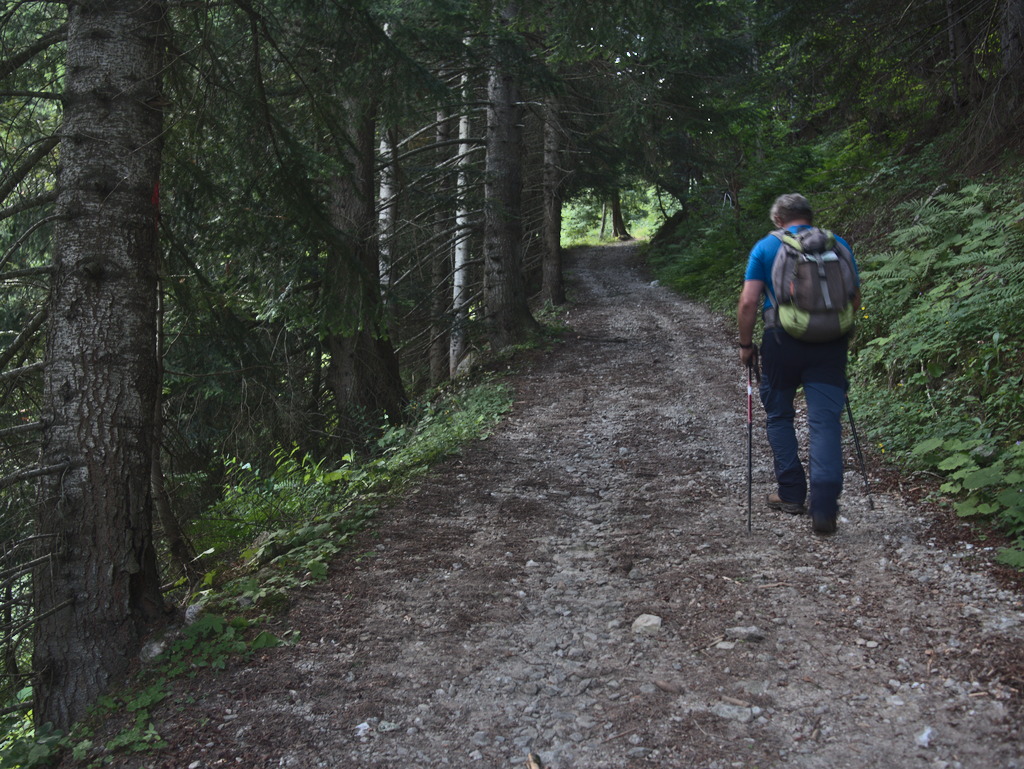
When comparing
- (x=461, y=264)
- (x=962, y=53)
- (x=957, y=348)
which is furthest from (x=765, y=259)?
(x=461, y=264)

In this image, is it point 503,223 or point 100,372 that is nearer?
point 100,372

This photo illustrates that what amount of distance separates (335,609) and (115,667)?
118 cm

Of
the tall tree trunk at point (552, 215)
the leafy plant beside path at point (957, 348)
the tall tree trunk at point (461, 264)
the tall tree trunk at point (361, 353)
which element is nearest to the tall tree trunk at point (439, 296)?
Result: the tall tree trunk at point (461, 264)

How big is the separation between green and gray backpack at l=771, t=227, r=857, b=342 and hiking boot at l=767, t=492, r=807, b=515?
1.31 m

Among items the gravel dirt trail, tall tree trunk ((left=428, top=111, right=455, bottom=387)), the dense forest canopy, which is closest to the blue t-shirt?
the gravel dirt trail

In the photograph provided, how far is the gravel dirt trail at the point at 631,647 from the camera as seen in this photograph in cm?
296

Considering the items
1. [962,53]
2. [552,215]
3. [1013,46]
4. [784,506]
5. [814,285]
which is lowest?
[784,506]

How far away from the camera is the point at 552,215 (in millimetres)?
18875

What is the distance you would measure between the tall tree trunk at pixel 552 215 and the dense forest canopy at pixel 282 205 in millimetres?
129

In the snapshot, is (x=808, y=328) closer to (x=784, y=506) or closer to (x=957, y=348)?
(x=784, y=506)

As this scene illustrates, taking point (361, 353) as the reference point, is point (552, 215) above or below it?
above

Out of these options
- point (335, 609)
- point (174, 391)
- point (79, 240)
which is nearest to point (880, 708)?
point (335, 609)

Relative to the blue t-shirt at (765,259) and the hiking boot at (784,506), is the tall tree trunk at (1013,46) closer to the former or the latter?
the blue t-shirt at (765,259)

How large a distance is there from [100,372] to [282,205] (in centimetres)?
262
